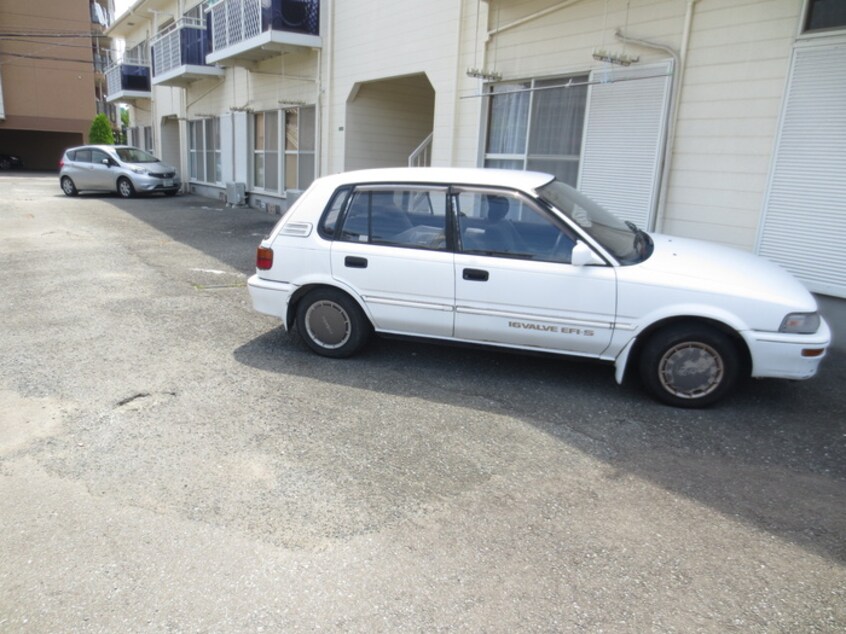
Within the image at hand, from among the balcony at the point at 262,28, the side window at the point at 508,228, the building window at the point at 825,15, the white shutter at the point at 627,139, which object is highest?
the balcony at the point at 262,28

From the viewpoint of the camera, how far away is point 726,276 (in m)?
4.13

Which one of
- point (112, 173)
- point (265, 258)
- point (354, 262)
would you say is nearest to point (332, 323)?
point (354, 262)

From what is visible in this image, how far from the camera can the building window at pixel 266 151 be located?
15759 millimetres

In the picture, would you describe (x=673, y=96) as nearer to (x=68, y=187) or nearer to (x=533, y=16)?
(x=533, y=16)

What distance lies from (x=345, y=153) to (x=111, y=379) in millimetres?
9235

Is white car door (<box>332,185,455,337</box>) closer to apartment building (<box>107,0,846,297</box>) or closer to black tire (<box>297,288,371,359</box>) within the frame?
black tire (<box>297,288,371,359</box>)

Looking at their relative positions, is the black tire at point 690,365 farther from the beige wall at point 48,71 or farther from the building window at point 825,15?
the beige wall at point 48,71

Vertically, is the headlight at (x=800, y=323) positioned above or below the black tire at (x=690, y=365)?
above

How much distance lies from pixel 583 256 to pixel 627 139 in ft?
12.7

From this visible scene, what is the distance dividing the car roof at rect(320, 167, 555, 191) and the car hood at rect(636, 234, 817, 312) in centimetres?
111

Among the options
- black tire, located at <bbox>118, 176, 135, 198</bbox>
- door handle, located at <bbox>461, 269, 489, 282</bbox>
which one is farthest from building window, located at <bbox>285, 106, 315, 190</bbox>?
door handle, located at <bbox>461, 269, 489, 282</bbox>

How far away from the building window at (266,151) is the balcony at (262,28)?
155 centimetres

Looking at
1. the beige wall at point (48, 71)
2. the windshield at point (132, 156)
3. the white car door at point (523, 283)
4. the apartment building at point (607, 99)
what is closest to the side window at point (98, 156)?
the windshield at point (132, 156)

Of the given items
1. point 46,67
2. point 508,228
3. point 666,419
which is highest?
point 46,67
